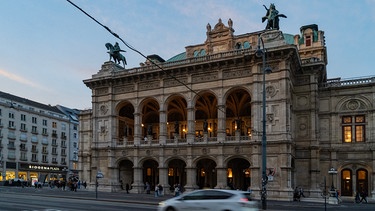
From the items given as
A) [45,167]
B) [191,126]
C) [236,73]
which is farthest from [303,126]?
[45,167]

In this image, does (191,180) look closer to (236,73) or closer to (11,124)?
(236,73)

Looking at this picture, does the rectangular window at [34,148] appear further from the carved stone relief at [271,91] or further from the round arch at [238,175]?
the carved stone relief at [271,91]

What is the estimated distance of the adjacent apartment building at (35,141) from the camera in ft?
293

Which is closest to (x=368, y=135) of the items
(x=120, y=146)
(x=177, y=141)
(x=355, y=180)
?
(x=355, y=180)

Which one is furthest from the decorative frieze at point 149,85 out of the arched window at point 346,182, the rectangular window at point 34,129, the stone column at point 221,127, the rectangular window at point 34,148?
the rectangular window at point 34,148

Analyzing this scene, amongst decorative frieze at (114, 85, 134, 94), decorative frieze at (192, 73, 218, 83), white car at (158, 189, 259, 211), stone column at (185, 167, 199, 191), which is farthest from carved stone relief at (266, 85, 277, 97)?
white car at (158, 189, 259, 211)

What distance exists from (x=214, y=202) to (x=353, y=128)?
34854mm

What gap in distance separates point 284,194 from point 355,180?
11.4 m

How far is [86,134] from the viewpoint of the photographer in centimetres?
6450

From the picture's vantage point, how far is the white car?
17.6m

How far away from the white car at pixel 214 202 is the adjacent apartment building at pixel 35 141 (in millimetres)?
71400

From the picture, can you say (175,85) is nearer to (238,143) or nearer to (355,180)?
(238,143)

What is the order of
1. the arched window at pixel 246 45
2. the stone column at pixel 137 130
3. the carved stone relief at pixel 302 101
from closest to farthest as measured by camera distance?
the carved stone relief at pixel 302 101, the stone column at pixel 137 130, the arched window at pixel 246 45

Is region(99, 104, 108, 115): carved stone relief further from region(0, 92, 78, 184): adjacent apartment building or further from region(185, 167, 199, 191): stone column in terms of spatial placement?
region(0, 92, 78, 184): adjacent apartment building
